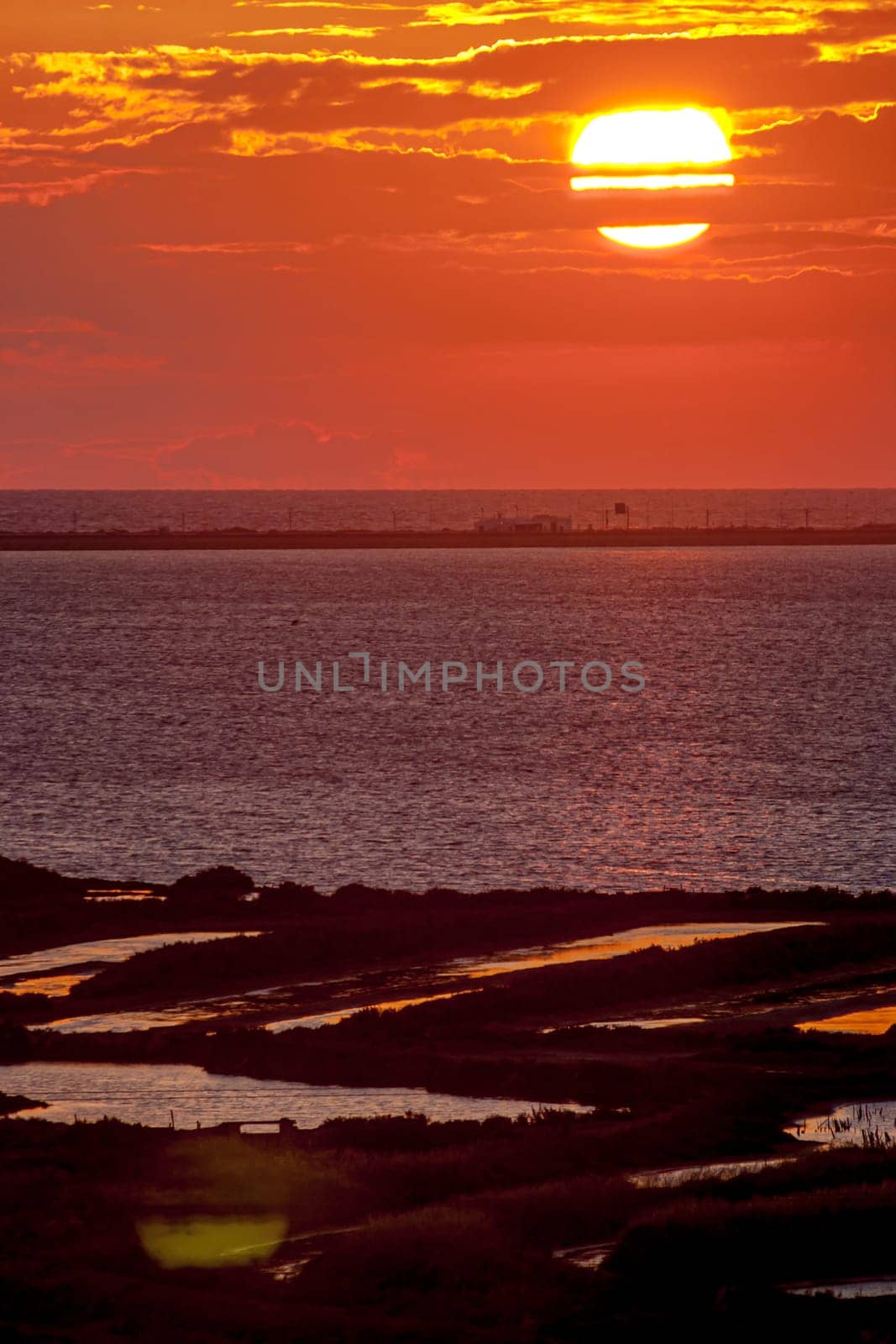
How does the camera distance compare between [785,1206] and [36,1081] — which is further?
[36,1081]

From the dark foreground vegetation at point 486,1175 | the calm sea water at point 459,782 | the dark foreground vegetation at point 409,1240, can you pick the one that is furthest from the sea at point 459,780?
the dark foreground vegetation at point 409,1240

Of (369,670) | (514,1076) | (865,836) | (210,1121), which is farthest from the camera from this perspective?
(369,670)

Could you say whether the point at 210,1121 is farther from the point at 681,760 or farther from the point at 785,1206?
the point at 681,760

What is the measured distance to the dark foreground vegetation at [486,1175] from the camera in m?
22.4

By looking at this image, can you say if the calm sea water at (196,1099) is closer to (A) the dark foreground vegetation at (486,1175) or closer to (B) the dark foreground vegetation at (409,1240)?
(A) the dark foreground vegetation at (486,1175)

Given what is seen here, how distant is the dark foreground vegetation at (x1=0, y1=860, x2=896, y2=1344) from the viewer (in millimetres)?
22391

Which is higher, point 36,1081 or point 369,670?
point 369,670

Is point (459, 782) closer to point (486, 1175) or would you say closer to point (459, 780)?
point (459, 780)

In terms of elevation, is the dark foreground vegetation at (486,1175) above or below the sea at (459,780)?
below

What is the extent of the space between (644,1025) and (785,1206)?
1440 centimetres

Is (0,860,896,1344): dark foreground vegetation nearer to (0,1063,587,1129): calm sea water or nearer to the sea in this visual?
(0,1063,587,1129): calm sea water

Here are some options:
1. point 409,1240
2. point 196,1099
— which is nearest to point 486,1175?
point 409,1240

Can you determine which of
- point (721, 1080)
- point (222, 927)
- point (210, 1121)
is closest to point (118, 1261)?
point (210, 1121)

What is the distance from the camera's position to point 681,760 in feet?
352
